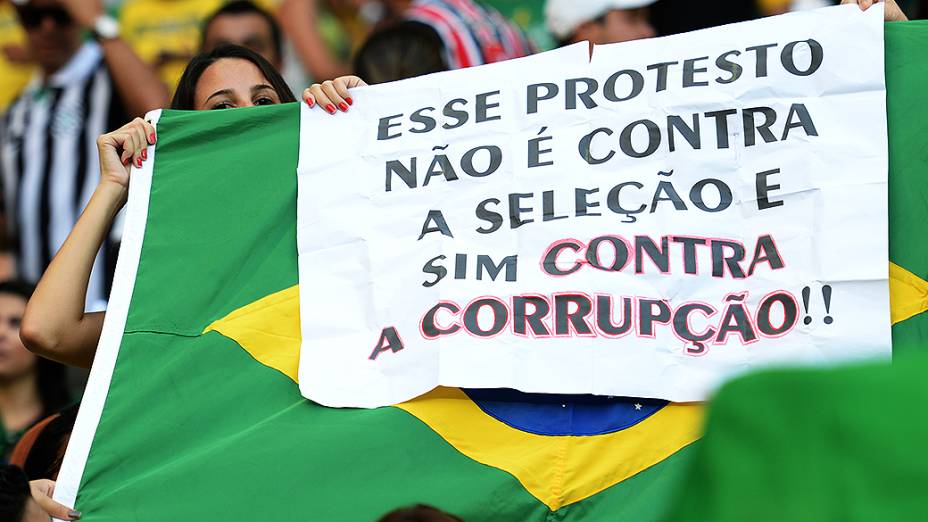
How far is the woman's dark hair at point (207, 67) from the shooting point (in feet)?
10.3

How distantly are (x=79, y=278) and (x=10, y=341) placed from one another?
5.21 ft

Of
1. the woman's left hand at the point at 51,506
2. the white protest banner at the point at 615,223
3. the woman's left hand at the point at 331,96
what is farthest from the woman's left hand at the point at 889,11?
the woman's left hand at the point at 51,506

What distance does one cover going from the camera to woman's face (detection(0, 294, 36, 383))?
13.7ft

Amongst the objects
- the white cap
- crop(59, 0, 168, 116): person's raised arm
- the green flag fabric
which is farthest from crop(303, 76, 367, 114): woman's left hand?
crop(59, 0, 168, 116): person's raised arm

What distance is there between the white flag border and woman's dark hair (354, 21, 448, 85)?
1.28m

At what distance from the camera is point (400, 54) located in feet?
13.6

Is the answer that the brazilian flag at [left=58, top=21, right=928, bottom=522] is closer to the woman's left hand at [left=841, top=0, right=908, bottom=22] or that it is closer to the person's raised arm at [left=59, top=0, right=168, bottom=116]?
the woman's left hand at [left=841, top=0, right=908, bottom=22]

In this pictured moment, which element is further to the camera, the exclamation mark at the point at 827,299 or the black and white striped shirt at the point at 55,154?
the black and white striped shirt at the point at 55,154

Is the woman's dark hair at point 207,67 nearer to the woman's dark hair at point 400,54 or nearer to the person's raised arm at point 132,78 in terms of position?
the woman's dark hair at point 400,54

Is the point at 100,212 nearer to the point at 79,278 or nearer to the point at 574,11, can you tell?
the point at 79,278

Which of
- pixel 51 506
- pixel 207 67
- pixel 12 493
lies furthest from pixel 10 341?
pixel 12 493

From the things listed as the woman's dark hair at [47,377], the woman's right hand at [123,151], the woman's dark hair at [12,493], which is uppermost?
the woman's right hand at [123,151]

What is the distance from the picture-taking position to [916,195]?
2293 millimetres

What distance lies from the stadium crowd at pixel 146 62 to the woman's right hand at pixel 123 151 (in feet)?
0.14
